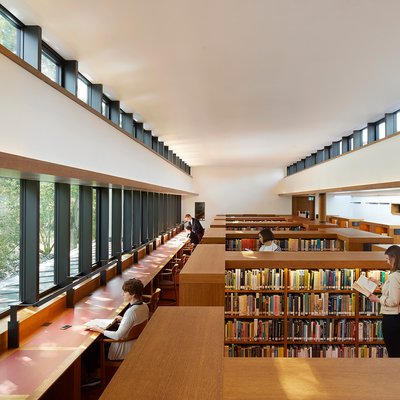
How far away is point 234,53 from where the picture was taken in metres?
3.89

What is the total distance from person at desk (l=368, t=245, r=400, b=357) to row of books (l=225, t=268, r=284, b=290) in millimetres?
923

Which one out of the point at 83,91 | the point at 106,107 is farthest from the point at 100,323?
the point at 106,107

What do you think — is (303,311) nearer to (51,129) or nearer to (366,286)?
(366,286)

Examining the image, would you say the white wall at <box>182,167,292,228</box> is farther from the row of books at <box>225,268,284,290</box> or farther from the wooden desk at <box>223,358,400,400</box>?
the wooden desk at <box>223,358,400,400</box>

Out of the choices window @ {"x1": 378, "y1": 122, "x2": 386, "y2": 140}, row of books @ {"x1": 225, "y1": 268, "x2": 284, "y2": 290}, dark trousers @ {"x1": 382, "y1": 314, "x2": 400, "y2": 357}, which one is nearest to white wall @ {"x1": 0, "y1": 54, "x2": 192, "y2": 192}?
row of books @ {"x1": 225, "y1": 268, "x2": 284, "y2": 290}

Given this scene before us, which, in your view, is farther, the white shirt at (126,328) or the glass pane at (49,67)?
the glass pane at (49,67)

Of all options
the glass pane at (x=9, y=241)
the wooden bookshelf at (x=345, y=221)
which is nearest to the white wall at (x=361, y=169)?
the wooden bookshelf at (x=345, y=221)

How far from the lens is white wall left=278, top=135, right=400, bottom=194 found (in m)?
5.80

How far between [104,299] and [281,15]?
11.8 feet

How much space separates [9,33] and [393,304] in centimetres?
382

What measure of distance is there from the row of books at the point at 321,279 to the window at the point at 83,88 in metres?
3.16

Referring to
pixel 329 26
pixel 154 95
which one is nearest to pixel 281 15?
pixel 329 26

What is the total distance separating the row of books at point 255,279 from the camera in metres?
3.98

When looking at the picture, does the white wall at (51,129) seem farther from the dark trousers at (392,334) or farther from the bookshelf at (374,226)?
the bookshelf at (374,226)
